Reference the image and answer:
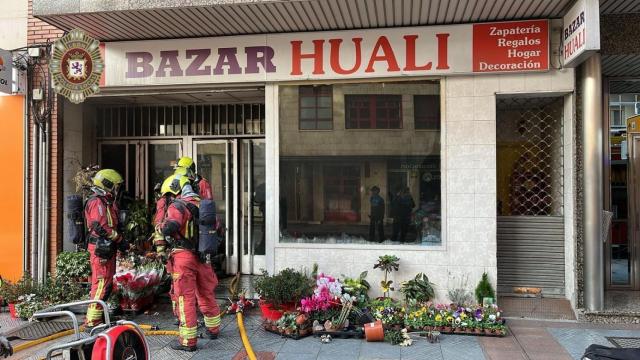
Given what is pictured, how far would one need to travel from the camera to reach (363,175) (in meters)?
6.76

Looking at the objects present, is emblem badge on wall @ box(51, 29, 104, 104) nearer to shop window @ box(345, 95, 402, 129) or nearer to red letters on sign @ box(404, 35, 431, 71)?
shop window @ box(345, 95, 402, 129)

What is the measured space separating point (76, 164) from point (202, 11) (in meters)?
3.62

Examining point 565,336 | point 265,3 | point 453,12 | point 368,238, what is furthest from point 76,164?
point 565,336

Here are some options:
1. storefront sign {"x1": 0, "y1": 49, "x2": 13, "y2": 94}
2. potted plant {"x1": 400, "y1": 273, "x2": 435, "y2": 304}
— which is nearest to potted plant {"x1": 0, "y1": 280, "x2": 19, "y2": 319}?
storefront sign {"x1": 0, "y1": 49, "x2": 13, "y2": 94}

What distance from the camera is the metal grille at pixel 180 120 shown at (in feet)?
28.1

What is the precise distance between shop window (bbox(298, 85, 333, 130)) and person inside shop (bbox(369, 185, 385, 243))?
1142 mm

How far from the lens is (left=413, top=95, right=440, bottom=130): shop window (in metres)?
6.53

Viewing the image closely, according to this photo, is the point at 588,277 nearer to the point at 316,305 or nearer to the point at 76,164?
the point at 316,305

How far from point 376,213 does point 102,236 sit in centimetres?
359

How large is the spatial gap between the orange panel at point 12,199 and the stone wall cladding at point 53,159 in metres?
0.17

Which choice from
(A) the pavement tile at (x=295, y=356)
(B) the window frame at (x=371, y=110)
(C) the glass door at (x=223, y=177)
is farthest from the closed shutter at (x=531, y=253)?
(C) the glass door at (x=223, y=177)

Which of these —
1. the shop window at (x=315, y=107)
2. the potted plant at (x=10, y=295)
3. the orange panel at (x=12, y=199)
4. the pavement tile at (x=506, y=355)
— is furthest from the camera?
the orange panel at (x=12, y=199)

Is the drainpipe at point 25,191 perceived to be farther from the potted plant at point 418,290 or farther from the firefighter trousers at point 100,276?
the potted plant at point 418,290

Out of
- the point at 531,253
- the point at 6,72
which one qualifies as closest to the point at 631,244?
the point at 531,253
